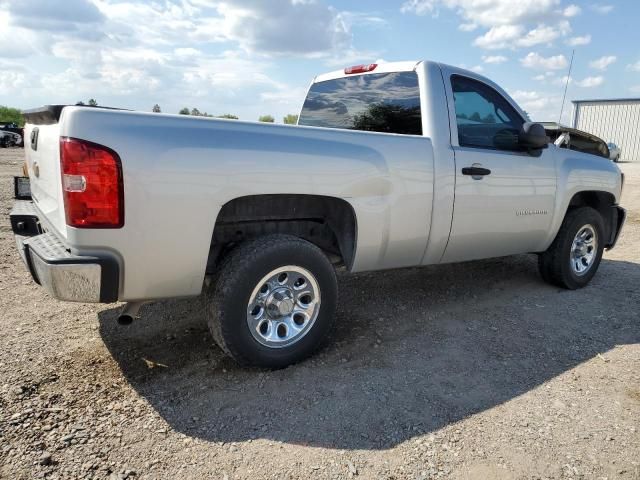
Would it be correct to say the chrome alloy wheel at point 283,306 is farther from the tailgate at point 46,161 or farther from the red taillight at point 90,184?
the tailgate at point 46,161

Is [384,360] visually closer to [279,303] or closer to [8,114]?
[279,303]

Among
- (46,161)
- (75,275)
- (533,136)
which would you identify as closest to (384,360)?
(75,275)

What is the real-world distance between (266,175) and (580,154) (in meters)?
3.41

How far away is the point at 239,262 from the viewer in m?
2.95

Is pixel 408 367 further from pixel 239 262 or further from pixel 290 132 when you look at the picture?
pixel 290 132

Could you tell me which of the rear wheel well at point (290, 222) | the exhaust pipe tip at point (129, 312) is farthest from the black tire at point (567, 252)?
the exhaust pipe tip at point (129, 312)

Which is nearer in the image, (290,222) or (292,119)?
(290,222)

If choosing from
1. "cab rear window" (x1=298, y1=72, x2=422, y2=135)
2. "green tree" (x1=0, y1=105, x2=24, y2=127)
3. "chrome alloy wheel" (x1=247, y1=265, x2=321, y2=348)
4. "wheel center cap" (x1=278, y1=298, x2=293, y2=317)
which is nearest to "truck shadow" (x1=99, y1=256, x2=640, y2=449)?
"chrome alloy wheel" (x1=247, y1=265, x2=321, y2=348)

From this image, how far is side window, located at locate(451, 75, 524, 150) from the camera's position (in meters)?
3.92

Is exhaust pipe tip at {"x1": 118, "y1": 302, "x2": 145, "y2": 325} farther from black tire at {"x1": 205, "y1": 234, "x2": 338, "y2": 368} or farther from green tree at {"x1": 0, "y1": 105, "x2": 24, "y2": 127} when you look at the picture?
green tree at {"x1": 0, "y1": 105, "x2": 24, "y2": 127}

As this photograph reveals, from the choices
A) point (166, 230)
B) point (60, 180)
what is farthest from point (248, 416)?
point (60, 180)

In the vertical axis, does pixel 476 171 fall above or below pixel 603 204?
above

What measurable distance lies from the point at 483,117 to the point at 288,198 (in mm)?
1909

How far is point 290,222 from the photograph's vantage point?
3.48m
